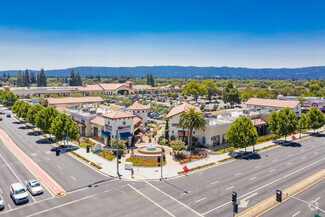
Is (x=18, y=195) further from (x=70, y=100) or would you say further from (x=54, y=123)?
(x=70, y=100)

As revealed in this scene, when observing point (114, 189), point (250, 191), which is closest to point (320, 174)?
point (250, 191)

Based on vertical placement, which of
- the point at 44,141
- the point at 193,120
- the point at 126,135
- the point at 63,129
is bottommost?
the point at 44,141

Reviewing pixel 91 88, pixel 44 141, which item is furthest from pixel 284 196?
pixel 91 88

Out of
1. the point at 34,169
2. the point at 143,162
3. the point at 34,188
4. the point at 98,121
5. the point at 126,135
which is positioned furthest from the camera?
the point at 98,121

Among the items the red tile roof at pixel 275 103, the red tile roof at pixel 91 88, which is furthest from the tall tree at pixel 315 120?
the red tile roof at pixel 91 88

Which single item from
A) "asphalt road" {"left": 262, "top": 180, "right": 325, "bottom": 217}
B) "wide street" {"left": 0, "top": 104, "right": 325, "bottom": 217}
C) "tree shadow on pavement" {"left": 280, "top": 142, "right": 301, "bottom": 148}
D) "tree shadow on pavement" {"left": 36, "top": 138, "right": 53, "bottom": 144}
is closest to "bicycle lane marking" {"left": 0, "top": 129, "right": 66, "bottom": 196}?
"wide street" {"left": 0, "top": 104, "right": 325, "bottom": 217}

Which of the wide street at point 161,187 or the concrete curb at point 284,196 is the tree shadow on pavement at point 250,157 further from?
the concrete curb at point 284,196

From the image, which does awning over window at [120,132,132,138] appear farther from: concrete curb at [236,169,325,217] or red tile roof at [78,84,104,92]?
red tile roof at [78,84,104,92]
